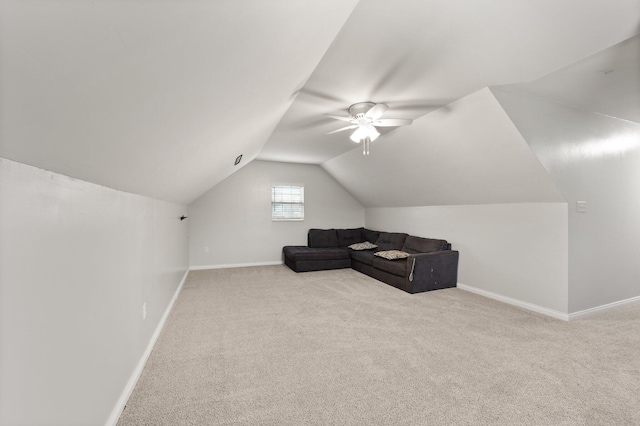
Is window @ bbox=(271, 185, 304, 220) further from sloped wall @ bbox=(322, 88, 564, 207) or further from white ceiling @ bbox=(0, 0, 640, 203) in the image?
white ceiling @ bbox=(0, 0, 640, 203)

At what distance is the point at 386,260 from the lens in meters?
4.80

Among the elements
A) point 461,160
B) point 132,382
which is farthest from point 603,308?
point 132,382

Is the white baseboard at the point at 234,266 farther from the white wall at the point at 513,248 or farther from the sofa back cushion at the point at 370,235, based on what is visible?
the white wall at the point at 513,248

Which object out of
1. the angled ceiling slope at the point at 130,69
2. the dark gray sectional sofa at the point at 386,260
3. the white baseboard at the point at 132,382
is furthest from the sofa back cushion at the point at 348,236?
the angled ceiling slope at the point at 130,69

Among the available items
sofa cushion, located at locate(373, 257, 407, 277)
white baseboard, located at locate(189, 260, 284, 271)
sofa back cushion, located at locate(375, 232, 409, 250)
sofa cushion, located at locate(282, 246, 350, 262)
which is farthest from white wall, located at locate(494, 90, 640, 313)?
white baseboard, located at locate(189, 260, 284, 271)

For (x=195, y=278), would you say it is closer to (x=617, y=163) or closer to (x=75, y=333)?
(x=75, y=333)

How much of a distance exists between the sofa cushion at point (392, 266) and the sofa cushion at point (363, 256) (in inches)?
7.5

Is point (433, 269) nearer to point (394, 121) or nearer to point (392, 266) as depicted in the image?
point (392, 266)

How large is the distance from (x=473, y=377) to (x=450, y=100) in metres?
2.59

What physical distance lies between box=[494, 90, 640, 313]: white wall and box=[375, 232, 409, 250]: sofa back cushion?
275 centimetres

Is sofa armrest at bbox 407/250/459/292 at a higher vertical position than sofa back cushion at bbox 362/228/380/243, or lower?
lower

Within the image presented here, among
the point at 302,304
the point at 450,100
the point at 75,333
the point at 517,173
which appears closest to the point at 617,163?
the point at 517,173

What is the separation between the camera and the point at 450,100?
118 inches

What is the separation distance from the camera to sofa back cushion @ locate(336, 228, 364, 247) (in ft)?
22.2
